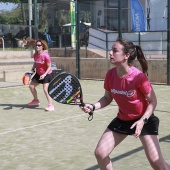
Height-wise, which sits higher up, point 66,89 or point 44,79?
point 66,89

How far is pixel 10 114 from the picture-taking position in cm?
937

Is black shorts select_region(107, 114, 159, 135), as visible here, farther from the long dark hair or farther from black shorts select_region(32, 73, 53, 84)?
black shorts select_region(32, 73, 53, 84)

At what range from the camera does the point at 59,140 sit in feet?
22.3

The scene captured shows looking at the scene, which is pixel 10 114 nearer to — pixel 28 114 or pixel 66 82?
pixel 28 114

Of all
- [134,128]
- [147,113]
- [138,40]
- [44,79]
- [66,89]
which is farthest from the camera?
[138,40]

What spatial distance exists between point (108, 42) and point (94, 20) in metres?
5.78

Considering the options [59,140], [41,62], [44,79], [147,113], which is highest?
[41,62]

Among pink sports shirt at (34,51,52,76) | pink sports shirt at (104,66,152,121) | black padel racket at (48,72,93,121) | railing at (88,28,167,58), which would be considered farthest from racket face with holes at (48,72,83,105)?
railing at (88,28,167,58)

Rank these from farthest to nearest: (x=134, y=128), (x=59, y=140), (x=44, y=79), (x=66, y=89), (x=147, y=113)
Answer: (x=44, y=79)
(x=59, y=140)
(x=66, y=89)
(x=134, y=128)
(x=147, y=113)

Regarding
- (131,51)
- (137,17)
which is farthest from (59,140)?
(137,17)

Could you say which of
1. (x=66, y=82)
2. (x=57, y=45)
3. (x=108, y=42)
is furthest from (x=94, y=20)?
(x=66, y=82)

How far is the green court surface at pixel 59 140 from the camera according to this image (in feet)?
18.1

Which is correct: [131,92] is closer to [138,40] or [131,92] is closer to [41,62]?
[41,62]

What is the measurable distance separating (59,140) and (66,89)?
8.66 ft
